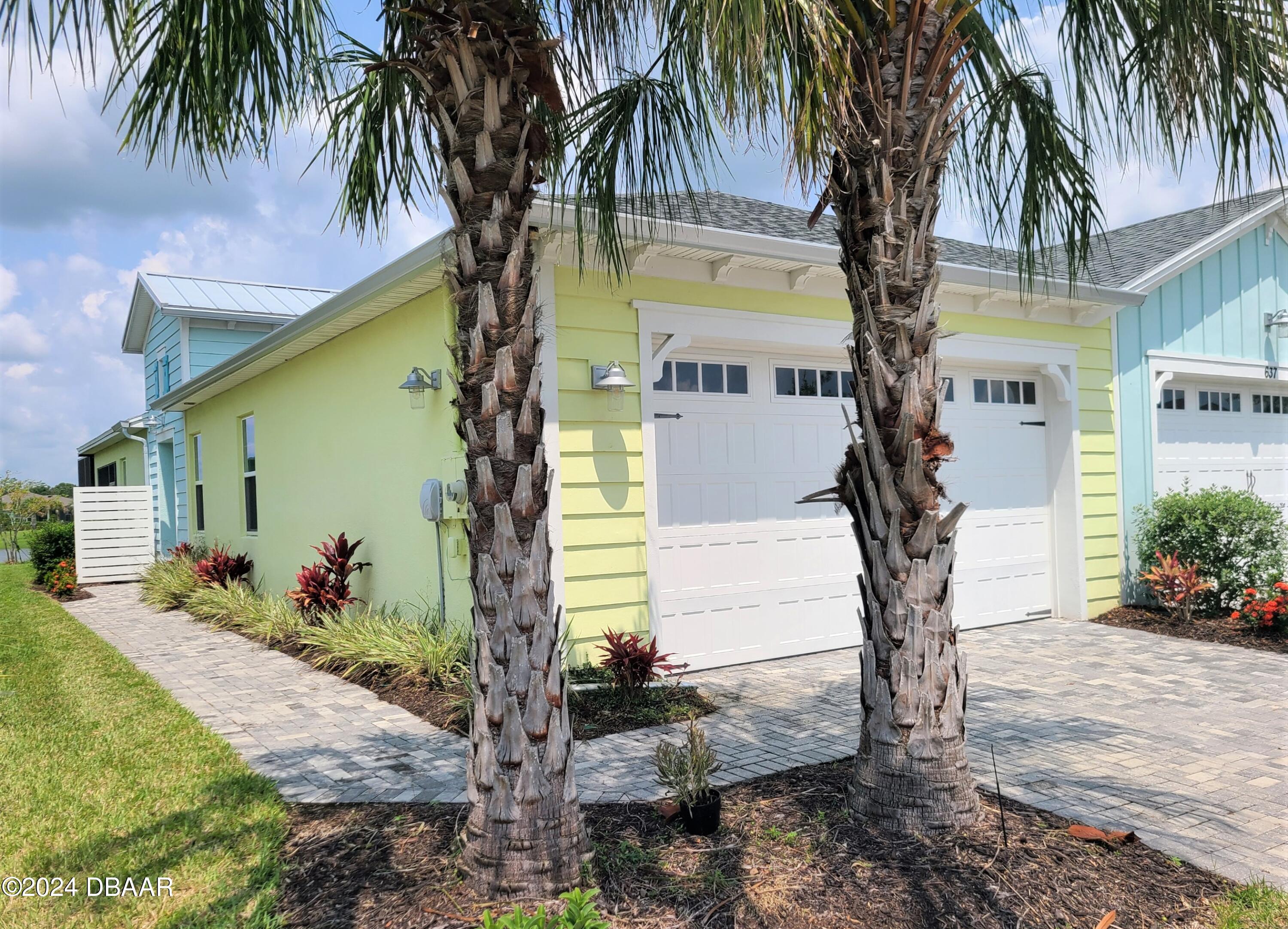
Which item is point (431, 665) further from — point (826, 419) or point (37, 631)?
point (37, 631)

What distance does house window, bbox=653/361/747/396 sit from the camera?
710 centimetres

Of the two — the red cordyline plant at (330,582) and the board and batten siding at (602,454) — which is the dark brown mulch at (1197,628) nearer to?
the board and batten siding at (602,454)

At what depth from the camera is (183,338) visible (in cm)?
1577

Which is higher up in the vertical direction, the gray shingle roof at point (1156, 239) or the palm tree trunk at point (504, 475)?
the gray shingle roof at point (1156, 239)

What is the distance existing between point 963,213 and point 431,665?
15.2ft

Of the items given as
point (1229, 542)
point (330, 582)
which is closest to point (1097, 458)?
point (1229, 542)

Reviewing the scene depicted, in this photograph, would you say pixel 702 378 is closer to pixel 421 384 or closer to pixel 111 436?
pixel 421 384

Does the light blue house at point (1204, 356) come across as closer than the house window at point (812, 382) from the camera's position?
No

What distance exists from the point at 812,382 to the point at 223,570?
854cm

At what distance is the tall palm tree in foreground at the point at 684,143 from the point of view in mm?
3070

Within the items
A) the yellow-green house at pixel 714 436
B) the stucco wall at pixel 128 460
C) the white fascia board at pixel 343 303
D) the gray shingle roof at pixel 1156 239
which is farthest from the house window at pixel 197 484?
the gray shingle roof at pixel 1156 239

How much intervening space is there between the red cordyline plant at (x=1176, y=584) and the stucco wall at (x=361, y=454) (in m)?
7.04

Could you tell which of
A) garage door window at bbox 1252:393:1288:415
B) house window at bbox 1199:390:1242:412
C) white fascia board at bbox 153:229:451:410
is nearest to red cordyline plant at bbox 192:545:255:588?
white fascia board at bbox 153:229:451:410

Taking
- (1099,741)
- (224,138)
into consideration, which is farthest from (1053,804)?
(224,138)
